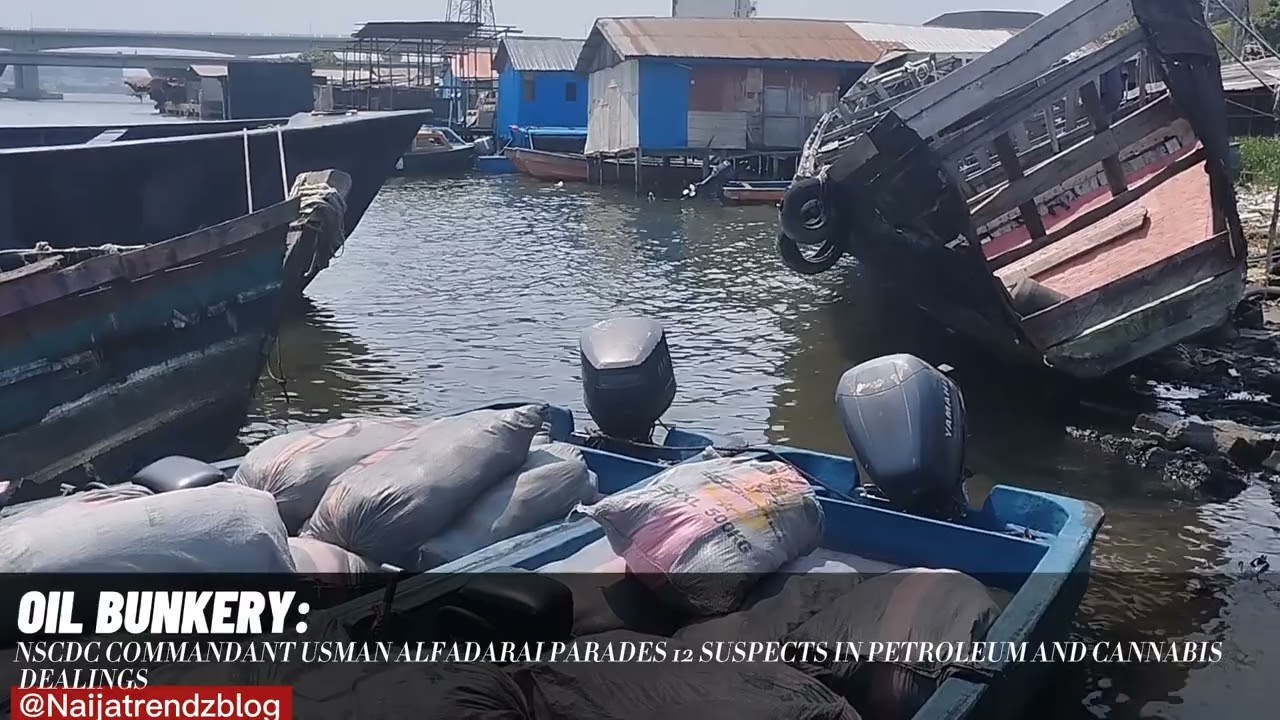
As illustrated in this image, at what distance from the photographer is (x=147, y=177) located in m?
9.54

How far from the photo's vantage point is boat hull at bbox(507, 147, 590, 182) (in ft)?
99.2

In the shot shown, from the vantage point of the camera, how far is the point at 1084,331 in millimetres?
7492

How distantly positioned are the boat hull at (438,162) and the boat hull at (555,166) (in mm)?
2112

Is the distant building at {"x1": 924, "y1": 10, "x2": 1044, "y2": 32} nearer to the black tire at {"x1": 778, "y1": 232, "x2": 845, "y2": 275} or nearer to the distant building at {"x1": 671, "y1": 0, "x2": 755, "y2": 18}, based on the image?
the distant building at {"x1": 671, "y1": 0, "x2": 755, "y2": 18}

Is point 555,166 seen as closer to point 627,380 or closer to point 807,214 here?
point 807,214

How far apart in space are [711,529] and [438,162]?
96.3 feet

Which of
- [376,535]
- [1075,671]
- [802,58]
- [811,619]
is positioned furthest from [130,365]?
[802,58]

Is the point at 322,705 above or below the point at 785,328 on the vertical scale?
above

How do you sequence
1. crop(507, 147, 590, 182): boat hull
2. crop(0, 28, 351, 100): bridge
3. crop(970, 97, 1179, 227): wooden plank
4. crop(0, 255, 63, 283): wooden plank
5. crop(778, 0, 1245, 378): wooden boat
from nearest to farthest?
crop(0, 255, 63, 283): wooden plank → crop(778, 0, 1245, 378): wooden boat → crop(970, 97, 1179, 227): wooden plank → crop(507, 147, 590, 182): boat hull → crop(0, 28, 351, 100): bridge

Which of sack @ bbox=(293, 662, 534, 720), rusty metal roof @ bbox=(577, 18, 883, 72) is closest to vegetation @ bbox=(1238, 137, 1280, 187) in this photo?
rusty metal roof @ bbox=(577, 18, 883, 72)

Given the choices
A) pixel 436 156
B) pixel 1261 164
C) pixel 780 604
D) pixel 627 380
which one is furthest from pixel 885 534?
pixel 436 156

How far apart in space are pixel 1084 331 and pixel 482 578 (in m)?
5.27

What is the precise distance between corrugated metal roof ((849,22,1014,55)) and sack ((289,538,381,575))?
28.7m

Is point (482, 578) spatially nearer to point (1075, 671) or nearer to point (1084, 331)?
point (1075, 671)
